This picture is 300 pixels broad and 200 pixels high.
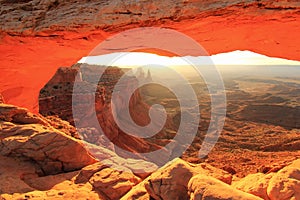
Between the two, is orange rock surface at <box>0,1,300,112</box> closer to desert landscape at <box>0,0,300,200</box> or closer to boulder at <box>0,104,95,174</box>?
desert landscape at <box>0,0,300,200</box>

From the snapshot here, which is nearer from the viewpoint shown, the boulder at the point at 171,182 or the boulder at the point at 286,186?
the boulder at the point at 286,186

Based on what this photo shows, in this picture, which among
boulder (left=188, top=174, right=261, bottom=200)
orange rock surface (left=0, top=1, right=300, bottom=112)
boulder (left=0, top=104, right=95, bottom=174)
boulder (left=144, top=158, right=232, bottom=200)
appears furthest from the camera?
boulder (left=0, top=104, right=95, bottom=174)

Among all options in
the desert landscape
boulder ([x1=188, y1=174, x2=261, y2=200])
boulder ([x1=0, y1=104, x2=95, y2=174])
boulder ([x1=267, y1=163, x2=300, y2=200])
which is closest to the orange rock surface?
the desert landscape

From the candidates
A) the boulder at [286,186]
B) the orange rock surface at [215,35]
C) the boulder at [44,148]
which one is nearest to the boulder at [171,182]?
the boulder at [286,186]

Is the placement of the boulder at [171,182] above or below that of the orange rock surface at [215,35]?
below

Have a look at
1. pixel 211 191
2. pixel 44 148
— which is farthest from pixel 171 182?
pixel 44 148

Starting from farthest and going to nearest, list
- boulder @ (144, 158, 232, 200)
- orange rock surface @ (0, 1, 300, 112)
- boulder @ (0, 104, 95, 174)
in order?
boulder @ (0, 104, 95, 174) < orange rock surface @ (0, 1, 300, 112) < boulder @ (144, 158, 232, 200)

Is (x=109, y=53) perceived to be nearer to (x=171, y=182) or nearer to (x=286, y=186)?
(x=171, y=182)

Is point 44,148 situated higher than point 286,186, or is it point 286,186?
point 286,186

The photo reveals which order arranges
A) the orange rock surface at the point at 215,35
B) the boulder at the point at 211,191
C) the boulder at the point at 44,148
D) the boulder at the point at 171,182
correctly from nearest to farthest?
the boulder at the point at 211,191 < the boulder at the point at 171,182 < the orange rock surface at the point at 215,35 < the boulder at the point at 44,148

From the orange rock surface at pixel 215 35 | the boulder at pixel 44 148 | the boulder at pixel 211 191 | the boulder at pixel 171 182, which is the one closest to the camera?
the boulder at pixel 211 191

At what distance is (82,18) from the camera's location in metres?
3.32

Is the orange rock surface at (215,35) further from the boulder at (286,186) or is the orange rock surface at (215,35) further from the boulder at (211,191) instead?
the boulder at (211,191)

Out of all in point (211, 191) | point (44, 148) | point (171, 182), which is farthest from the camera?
point (44, 148)
